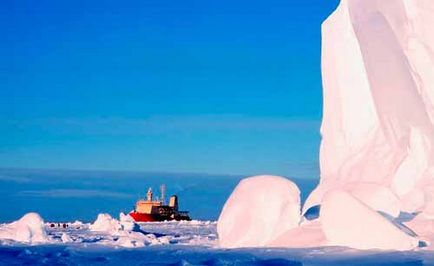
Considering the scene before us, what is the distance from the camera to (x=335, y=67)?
2361 centimetres

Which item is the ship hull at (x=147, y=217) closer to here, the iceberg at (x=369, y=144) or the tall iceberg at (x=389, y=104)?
the iceberg at (x=369, y=144)

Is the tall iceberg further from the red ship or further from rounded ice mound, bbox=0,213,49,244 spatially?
the red ship

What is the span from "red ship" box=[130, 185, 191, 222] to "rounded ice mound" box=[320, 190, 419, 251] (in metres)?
38.5

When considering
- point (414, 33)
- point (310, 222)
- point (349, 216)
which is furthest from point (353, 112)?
point (349, 216)

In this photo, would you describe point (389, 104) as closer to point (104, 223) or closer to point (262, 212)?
point (262, 212)

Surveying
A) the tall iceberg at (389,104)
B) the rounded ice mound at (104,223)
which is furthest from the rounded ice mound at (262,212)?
the rounded ice mound at (104,223)

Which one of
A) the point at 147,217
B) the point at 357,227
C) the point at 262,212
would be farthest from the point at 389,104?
the point at 147,217

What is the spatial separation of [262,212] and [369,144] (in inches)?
234

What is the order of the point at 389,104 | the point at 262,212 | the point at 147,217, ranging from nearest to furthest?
1. the point at 262,212
2. the point at 389,104
3. the point at 147,217

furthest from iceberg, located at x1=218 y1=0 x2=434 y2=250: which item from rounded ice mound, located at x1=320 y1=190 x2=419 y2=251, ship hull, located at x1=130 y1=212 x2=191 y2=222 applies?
ship hull, located at x1=130 y1=212 x2=191 y2=222

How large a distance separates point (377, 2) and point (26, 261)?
11.6m

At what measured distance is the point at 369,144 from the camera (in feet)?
70.8

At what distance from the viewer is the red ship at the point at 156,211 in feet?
174

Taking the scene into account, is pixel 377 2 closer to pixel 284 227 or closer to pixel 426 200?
pixel 426 200
